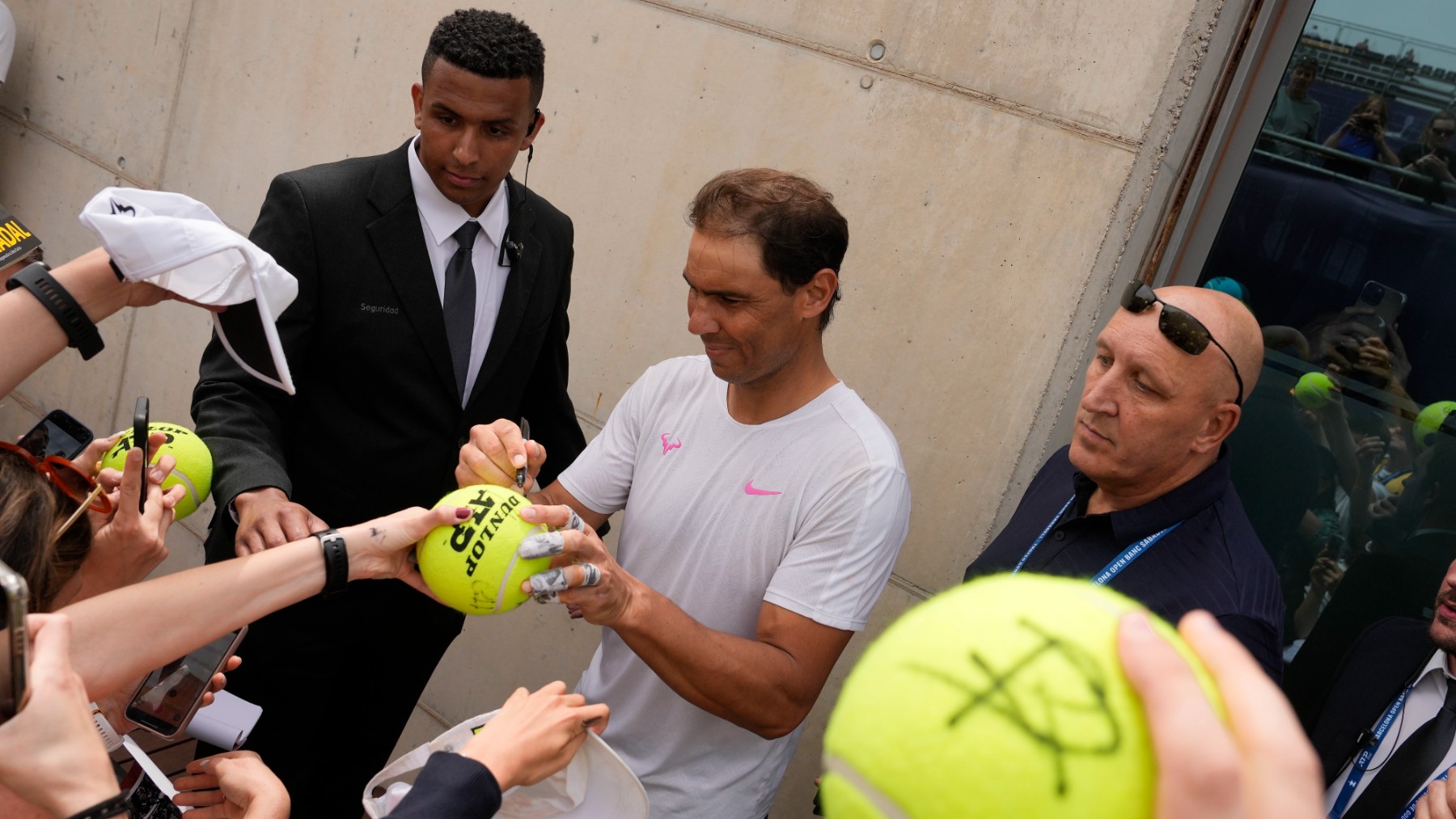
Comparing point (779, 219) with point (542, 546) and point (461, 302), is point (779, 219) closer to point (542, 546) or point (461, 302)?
point (542, 546)

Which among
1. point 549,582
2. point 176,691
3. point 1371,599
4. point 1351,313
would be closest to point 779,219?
point 549,582

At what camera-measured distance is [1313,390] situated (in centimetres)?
297

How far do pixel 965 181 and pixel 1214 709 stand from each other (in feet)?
8.27

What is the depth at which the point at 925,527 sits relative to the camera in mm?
3230

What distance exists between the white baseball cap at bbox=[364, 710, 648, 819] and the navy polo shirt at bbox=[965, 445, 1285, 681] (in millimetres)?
1033

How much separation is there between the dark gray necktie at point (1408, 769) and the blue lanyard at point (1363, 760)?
2.7 inches

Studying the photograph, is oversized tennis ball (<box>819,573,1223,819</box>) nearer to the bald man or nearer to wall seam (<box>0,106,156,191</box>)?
the bald man

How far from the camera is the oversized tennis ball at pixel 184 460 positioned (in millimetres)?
2400

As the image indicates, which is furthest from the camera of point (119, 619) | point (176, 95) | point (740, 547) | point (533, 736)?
point (176, 95)

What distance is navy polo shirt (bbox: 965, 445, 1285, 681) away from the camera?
6.69ft

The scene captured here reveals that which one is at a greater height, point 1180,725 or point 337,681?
point 1180,725

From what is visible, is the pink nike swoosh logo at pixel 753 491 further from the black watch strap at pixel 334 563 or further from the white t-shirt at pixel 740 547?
the black watch strap at pixel 334 563

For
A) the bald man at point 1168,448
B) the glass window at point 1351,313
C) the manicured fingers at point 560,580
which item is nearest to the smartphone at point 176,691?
the manicured fingers at point 560,580

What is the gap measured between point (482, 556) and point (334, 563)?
0.29 m
